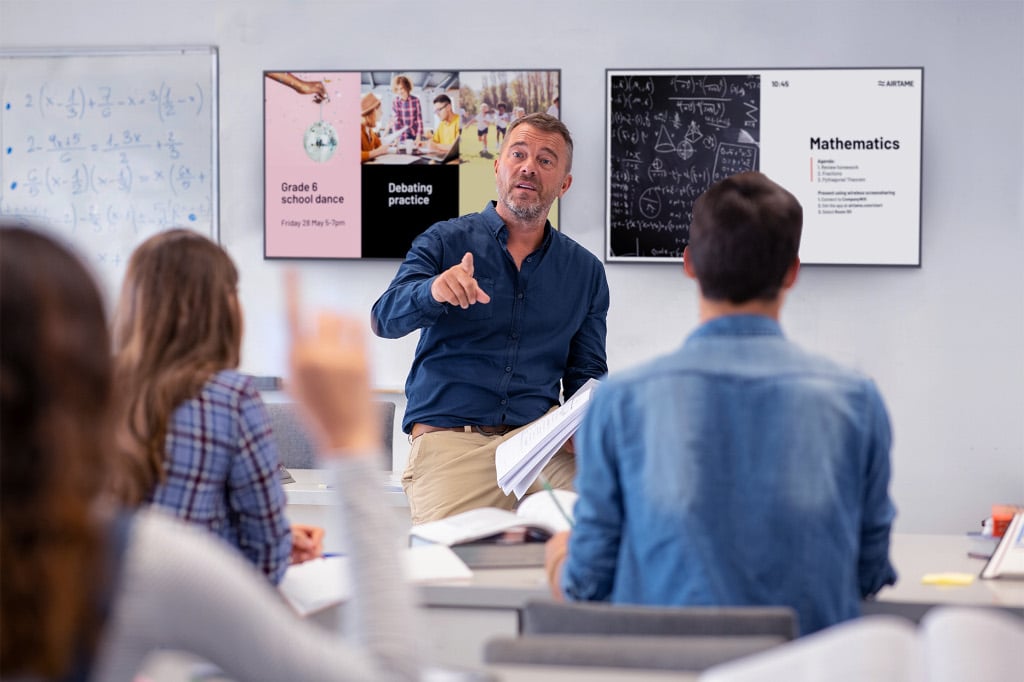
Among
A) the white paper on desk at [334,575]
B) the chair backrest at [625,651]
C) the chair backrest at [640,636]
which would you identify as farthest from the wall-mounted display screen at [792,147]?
the chair backrest at [625,651]

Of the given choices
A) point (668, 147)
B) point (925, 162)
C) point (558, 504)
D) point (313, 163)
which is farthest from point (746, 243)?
point (313, 163)

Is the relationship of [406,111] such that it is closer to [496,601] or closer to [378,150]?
[378,150]

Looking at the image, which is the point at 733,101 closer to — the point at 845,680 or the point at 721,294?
the point at 721,294

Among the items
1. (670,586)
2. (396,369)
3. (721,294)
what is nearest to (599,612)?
(670,586)

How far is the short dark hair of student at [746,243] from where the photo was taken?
1.62 meters

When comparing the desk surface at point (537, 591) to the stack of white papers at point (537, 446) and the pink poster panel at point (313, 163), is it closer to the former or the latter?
the stack of white papers at point (537, 446)

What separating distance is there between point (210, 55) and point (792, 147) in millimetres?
2407

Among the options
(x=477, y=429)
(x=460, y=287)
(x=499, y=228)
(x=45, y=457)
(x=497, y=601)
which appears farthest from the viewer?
(x=499, y=228)

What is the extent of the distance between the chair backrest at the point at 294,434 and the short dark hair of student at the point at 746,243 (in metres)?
2.16

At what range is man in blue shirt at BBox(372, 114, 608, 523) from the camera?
2.86 metres

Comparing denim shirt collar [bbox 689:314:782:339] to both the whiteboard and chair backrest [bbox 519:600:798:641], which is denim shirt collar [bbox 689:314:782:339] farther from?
the whiteboard

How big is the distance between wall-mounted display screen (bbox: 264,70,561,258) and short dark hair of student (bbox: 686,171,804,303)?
2.81 m

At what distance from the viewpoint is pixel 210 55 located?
4.58 meters

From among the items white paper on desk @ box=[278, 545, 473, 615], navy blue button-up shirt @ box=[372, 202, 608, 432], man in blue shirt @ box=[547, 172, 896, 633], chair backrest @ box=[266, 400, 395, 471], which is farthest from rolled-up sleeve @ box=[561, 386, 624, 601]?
chair backrest @ box=[266, 400, 395, 471]
